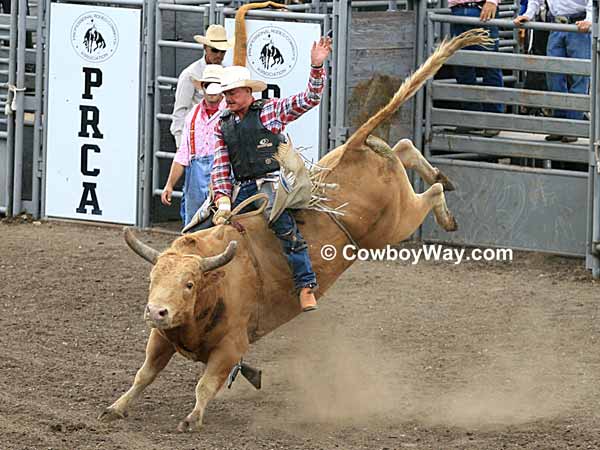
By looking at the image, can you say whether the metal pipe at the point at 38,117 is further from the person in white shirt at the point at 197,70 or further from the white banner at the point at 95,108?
the person in white shirt at the point at 197,70

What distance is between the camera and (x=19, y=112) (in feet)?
38.2

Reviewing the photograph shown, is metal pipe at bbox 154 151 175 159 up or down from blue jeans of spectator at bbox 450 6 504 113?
down

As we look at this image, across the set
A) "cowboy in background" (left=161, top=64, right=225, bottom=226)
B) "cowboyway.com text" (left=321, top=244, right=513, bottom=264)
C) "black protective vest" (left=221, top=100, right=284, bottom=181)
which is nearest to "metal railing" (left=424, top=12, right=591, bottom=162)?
"cowboyway.com text" (left=321, top=244, right=513, bottom=264)

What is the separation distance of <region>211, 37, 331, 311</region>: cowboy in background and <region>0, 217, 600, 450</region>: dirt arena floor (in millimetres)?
762

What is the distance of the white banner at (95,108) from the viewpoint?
438 inches

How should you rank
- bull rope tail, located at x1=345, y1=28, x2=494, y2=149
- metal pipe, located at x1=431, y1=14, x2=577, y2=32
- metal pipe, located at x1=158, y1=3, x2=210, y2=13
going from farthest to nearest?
metal pipe, located at x1=158, y1=3, x2=210, y2=13 < metal pipe, located at x1=431, y1=14, x2=577, y2=32 < bull rope tail, located at x1=345, y1=28, x2=494, y2=149

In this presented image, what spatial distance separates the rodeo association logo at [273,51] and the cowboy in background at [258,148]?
370 cm

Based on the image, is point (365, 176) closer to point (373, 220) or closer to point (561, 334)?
point (373, 220)

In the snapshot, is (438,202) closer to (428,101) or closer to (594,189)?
(594,189)

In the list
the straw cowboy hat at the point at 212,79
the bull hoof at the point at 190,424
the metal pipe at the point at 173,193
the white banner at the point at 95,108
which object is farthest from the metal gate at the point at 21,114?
the bull hoof at the point at 190,424

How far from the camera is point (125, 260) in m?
9.96

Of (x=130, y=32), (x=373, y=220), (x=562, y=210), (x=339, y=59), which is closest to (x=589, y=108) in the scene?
(x=562, y=210)

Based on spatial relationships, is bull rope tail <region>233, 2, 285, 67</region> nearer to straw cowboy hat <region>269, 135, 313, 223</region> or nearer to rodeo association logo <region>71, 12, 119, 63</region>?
rodeo association logo <region>71, 12, 119, 63</region>

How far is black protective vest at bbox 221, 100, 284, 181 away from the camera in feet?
21.5
